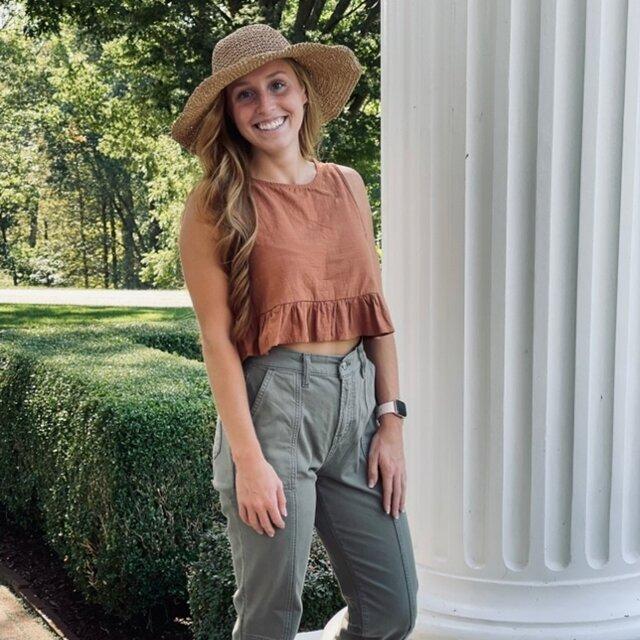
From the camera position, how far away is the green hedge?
10.8 feet

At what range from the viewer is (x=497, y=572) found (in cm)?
235

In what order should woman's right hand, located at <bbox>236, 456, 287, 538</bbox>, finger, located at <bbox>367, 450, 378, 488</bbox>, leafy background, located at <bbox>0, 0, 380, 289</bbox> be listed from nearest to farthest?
woman's right hand, located at <bbox>236, 456, 287, 538</bbox>, finger, located at <bbox>367, 450, 378, 488</bbox>, leafy background, located at <bbox>0, 0, 380, 289</bbox>

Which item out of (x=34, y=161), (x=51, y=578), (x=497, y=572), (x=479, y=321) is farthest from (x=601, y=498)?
(x=34, y=161)

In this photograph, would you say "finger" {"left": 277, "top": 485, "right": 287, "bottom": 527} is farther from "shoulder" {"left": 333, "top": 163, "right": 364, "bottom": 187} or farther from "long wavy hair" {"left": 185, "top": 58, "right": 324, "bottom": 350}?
"shoulder" {"left": 333, "top": 163, "right": 364, "bottom": 187}

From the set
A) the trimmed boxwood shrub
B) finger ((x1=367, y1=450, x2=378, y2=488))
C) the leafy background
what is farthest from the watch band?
the leafy background

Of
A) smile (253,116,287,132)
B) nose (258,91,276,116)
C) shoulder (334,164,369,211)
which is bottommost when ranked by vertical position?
shoulder (334,164,369,211)

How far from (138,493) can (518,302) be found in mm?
2154

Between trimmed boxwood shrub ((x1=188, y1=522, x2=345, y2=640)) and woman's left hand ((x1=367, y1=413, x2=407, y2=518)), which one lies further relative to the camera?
trimmed boxwood shrub ((x1=188, y1=522, x2=345, y2=640))

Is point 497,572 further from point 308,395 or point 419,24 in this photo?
point 419,24

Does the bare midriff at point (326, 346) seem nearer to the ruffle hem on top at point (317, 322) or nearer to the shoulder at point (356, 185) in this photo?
the ruffle hem on top at point (317, 322)

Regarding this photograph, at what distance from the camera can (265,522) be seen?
1.93m

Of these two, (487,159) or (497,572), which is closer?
(487,159)

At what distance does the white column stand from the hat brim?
176 mm

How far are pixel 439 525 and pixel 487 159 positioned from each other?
0.94 metres
